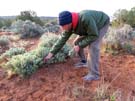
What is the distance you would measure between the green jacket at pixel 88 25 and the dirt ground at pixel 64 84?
69cm

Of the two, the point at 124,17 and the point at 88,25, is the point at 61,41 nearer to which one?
the point at 88,25

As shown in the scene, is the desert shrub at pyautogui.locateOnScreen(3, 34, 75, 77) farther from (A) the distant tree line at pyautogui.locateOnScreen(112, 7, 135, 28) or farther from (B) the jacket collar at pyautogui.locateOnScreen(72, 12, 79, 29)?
(A) the distant tree line at pyautogui.locateOnScreen(112, 7, 135, 28)

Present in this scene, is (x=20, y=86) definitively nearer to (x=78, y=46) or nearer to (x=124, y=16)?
(x=78, y=46)

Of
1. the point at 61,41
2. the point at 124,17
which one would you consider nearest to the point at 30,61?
the point at 61,41

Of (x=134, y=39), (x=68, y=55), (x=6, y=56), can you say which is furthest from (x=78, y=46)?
(x=134, y=39)

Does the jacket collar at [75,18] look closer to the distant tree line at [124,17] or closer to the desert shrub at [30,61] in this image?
the desert shrub at [30,61]

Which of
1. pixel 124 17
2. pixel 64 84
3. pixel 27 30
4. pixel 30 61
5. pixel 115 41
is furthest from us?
pixel 124 17

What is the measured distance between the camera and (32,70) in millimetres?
6520

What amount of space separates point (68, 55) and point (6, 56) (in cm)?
130

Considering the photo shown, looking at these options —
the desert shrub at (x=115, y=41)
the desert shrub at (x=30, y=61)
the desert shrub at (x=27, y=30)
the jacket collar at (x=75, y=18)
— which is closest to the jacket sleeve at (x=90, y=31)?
the jacket collar at (x=75, y=18)

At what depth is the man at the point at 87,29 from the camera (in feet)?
18.9

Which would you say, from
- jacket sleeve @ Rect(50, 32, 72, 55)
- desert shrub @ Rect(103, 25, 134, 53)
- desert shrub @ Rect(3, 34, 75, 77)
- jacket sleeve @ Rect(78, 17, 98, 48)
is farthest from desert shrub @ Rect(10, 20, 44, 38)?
jacket sleeve @ Rect(78, 17, 98, 48)

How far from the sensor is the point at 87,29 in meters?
5.80

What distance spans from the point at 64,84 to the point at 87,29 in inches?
42.0
